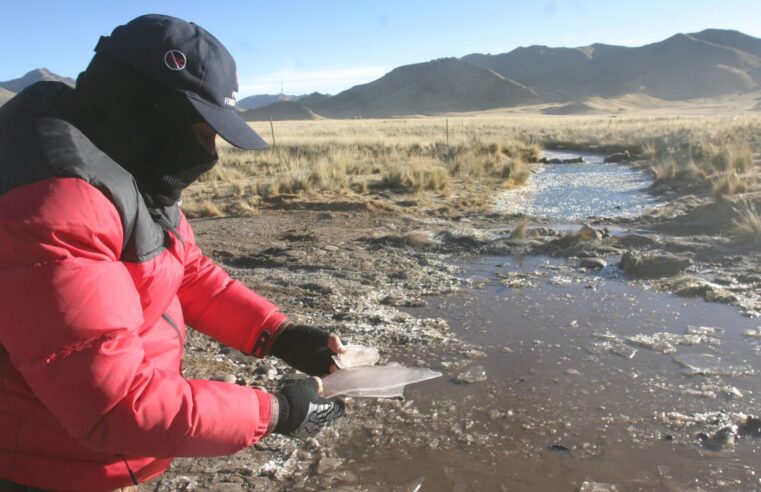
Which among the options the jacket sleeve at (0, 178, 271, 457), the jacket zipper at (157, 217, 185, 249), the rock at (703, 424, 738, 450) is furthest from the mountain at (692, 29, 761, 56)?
the jacket sleeve at (0, 178, 271, 457)

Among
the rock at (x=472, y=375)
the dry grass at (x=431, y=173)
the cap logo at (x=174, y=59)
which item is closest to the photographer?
the cap logo at (x=174, y=59)

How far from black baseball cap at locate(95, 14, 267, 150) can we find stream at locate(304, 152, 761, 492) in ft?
6.00

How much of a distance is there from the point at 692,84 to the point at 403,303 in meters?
115

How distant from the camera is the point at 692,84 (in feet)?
348

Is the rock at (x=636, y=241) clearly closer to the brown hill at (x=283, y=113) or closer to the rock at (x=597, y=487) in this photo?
the rock at (x=597, y=487)

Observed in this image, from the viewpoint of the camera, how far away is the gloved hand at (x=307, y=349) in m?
2.17

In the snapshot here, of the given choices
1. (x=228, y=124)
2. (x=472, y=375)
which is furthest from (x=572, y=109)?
(x=228, y=124)

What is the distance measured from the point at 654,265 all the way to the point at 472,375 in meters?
3.01

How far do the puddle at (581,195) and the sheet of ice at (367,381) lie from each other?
24.6 feet

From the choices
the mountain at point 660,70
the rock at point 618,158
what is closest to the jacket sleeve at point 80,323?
the rock at point 618,158

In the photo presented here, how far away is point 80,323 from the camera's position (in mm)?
1278

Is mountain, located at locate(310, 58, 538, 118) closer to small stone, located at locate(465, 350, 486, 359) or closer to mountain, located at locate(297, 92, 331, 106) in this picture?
mountain, located at locate(297, 92, 331, 106)

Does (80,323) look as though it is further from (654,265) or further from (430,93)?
(430,93)

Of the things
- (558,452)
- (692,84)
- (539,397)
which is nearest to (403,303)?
(539,397)
